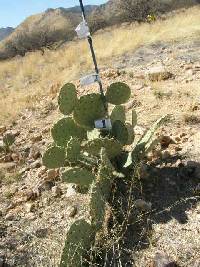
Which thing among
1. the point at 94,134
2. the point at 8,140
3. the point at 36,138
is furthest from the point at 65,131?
the point at 8,140

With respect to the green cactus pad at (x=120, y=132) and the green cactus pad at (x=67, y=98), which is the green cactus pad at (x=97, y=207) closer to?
the green cactus pad at (x=120, y=132)

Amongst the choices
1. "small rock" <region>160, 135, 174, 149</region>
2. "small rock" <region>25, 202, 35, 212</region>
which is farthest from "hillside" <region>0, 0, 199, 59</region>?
"small rock" <region>25, 202, 35, 212</region>

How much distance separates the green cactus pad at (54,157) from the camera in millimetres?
4586

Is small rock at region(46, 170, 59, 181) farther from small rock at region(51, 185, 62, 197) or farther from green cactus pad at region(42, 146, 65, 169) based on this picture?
green cactus pad at region(42, 146, 65, 169)

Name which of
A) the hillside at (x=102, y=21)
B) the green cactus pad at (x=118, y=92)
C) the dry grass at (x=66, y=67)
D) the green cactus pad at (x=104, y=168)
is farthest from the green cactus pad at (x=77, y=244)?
the hillside at (x=102, y=21)

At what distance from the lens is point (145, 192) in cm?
451

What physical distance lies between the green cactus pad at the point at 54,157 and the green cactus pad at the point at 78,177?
0.43 meters

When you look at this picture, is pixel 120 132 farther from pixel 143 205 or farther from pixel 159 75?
pixel 159 75

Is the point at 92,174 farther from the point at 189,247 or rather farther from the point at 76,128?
the point at 189,247

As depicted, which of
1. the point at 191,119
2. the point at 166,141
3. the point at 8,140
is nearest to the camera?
the point at 166,141

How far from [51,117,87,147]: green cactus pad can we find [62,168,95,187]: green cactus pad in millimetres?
637

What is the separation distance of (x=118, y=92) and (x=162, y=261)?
186 cm

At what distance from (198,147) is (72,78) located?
248 inches

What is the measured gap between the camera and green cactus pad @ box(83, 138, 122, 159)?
171 inches
